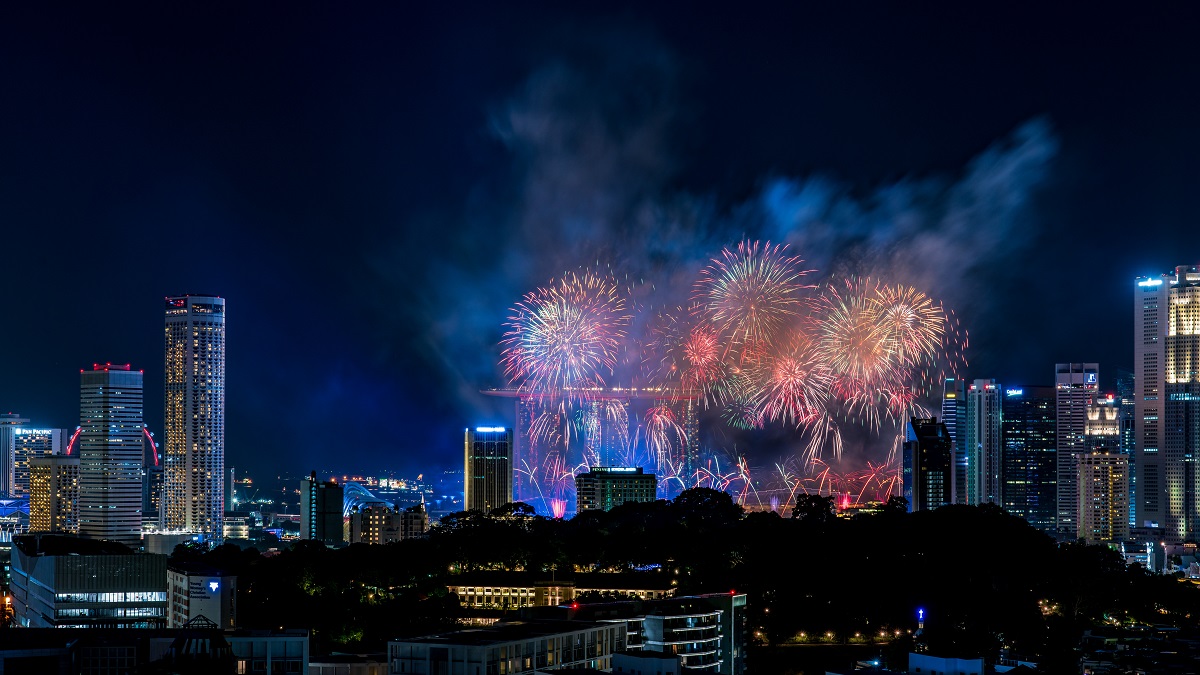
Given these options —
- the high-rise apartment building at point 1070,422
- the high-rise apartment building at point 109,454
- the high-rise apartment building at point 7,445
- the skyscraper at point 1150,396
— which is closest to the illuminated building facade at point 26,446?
the high-rise apartment building at point 7,445

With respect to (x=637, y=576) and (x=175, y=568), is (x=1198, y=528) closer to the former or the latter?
(x=637, y=576)

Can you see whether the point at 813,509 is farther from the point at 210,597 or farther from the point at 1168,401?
the point at 1168,401

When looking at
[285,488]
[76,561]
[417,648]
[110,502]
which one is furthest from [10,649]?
[285,488]

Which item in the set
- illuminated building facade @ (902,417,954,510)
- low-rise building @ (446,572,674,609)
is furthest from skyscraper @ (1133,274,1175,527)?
low-rise building @ (446,572,674,609)

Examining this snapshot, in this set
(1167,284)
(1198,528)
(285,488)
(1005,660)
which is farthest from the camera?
(285,488)

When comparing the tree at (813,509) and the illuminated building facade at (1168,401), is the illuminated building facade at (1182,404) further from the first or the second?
the tree at (813,509)

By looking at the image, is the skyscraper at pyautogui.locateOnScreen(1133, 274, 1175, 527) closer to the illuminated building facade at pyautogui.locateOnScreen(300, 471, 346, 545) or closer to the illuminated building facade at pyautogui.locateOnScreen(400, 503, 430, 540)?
the illuminated building facade at pyautogui.locateOnScreen(400, 503, 430, 540)
